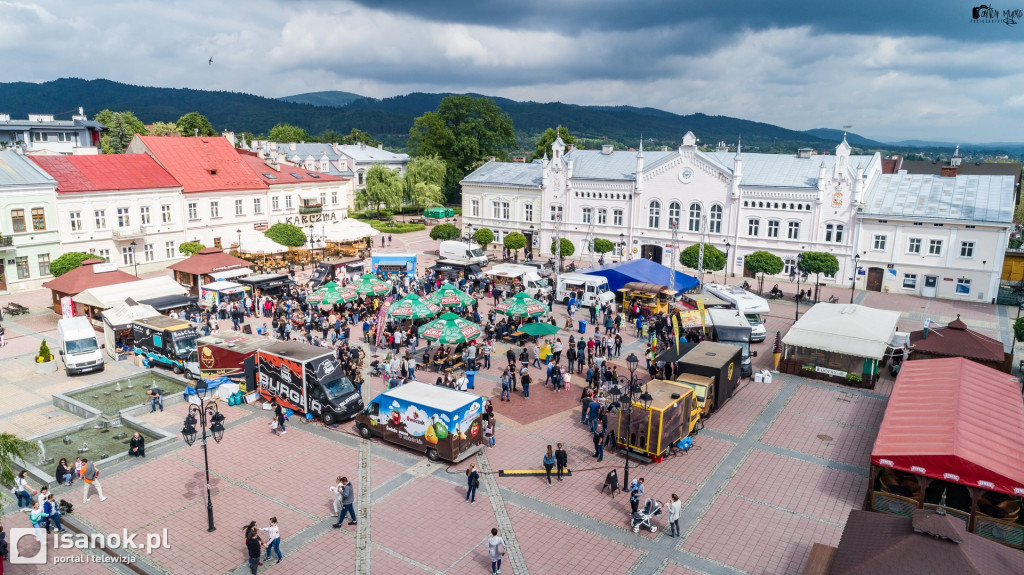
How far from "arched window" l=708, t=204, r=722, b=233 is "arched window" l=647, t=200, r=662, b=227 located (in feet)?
13.2

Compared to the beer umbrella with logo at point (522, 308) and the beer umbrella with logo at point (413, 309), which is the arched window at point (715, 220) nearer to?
the beer umbrella with logo at point (522, 308)

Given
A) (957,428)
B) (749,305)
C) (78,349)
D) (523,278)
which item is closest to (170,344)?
(78,349)

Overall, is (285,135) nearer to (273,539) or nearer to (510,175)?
(510,175)

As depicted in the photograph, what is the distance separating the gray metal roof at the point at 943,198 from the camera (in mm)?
41287

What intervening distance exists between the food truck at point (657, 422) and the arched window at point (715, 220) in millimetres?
31783

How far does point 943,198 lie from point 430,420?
138 ft

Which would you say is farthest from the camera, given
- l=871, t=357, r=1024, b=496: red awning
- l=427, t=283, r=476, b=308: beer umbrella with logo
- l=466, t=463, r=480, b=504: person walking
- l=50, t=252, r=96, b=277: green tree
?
l=50, t=252, r=96, b=277: green tree

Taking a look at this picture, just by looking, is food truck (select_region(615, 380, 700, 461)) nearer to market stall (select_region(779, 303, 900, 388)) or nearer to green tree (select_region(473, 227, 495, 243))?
market stall (select_region(779, 303, 900, 388))

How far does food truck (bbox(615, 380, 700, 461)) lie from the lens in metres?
18.9

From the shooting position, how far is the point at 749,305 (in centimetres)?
3441

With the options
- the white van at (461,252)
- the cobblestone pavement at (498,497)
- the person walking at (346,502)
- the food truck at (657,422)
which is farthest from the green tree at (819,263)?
the person walking at (346,502)

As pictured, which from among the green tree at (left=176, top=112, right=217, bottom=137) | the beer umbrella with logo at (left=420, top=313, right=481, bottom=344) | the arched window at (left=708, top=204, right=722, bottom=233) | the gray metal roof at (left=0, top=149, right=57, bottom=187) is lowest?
the beer umbrella with logo at (left=420, top=313, right=481, bottom=344)

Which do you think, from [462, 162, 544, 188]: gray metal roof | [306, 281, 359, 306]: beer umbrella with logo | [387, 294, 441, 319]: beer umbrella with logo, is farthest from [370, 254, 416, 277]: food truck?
[462, 162, 544, 188]: gray metal roof

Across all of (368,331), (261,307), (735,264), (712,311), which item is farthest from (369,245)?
(712,311)
